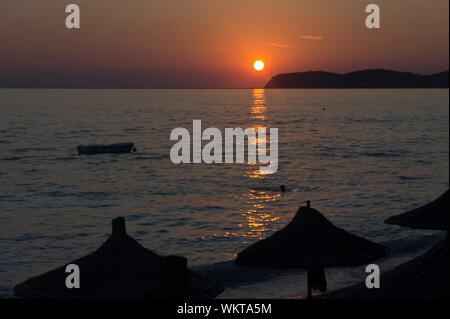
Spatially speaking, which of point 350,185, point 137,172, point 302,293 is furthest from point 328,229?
point 137,172

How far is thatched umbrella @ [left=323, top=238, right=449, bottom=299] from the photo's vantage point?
744 cm

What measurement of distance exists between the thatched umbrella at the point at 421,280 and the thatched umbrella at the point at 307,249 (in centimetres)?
293

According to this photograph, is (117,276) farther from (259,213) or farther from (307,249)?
(259,213)

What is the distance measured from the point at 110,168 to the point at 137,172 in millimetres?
3979

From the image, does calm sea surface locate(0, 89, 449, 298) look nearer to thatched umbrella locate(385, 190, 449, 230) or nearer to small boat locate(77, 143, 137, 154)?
small boat locate(77, 143, 137, 154)

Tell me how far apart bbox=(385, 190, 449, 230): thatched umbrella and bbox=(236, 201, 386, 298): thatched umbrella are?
2681 millimetres

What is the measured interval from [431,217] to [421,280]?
6355 millimetres

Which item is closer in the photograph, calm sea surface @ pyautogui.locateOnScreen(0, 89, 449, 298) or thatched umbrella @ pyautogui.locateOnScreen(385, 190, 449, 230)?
thatched umbrella @ pyautogui.locateOnScreen(385, 190, 449, 230)

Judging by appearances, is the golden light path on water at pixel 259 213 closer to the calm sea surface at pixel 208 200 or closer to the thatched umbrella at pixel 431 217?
the calm sea surface at pixel 208 200

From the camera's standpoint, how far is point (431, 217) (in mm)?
13500

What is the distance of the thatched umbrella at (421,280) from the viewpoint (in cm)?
744

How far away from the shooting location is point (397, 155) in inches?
2484

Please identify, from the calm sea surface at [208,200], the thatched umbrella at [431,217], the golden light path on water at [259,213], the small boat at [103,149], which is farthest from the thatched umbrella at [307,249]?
the small boat at [103,149]

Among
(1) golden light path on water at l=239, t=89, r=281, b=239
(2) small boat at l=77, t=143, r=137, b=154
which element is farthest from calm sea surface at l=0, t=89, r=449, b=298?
(2) small boat at l=77, t=143, r=137, b=154
